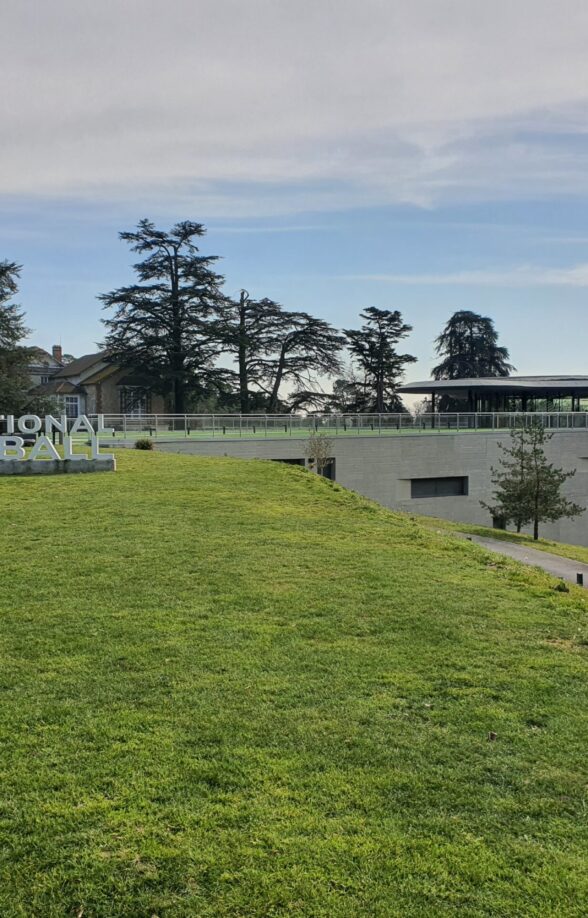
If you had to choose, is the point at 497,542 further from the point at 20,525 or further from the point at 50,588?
the point at 50,588

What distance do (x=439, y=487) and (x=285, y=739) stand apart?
2854cm

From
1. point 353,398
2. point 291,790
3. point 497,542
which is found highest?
point 353,398

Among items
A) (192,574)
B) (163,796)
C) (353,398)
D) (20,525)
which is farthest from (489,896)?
(353,398)

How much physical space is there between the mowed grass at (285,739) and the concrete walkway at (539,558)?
7.42 meters

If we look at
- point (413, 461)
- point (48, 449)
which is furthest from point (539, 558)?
point (48, 449)

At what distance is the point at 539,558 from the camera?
18.8 meters

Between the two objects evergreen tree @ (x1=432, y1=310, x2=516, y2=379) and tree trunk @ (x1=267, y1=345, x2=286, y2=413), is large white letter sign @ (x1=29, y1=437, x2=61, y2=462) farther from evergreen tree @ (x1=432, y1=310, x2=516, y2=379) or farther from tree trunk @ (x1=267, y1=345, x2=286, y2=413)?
evergreen tree @ (x1=432, y1=310, x2=516, y2=379)

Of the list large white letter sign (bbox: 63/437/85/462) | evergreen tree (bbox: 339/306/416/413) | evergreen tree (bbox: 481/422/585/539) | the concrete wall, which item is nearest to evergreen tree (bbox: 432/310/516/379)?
evergreen tree (bbox: 339/306/416/413)

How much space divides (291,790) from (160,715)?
4.14 feet

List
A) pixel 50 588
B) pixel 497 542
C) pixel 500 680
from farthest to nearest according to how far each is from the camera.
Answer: pixel 497 542 < pixel 50 588 < pixel 500 680

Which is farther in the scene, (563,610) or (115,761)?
(563,610)

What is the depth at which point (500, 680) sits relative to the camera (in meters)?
5.63

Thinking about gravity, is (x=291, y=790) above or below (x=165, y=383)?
below

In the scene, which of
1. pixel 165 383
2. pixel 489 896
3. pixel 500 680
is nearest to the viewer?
pixel 489 896
